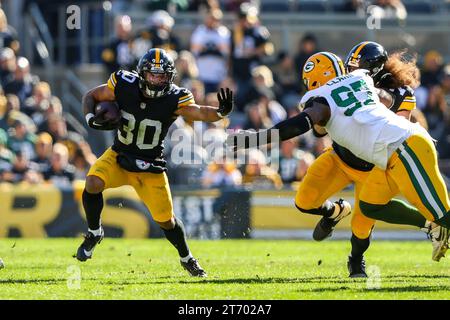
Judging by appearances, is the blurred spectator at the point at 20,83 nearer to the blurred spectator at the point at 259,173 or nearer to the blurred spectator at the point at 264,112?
the blurred spectator at the point at 264,112

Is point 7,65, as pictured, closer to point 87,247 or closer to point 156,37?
point 156,37

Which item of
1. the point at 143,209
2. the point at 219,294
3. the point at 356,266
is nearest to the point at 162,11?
the point at 143,209

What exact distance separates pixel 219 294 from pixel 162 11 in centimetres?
972

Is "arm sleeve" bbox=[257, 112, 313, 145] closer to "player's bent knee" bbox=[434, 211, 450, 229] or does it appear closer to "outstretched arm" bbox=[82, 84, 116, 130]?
"player's bent knee" bbox=[434, 211, 450, 229]

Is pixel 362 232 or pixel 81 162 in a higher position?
pixel 362 232

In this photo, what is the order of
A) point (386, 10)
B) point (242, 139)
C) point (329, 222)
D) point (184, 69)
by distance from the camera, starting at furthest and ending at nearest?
point (386, 10) < point (184, 69) < point (329, 222) < point (242, 139)

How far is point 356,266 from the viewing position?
8609mm

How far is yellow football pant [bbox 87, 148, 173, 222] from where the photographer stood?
861 centimetres

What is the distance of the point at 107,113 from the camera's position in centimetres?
844

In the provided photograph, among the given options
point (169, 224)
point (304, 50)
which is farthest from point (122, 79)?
point (304, 50)

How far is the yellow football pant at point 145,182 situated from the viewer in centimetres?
861

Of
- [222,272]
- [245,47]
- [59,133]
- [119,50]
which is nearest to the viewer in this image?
[222,272]

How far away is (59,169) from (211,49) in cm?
302
